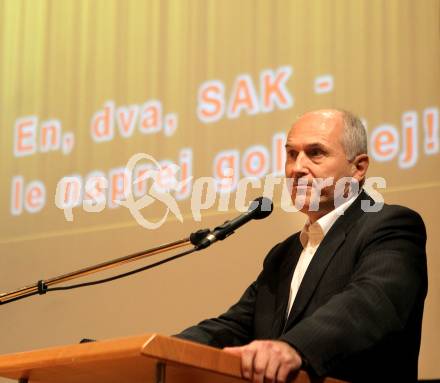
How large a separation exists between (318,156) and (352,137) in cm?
15

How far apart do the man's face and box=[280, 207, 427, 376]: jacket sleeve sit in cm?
32

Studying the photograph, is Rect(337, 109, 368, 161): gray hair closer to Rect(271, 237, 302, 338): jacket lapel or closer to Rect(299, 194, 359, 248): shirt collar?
Rect(299, 194, 359, 248): shirt collar

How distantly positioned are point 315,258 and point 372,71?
1469mm

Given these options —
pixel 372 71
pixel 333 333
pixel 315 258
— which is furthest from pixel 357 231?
pixel 372 71

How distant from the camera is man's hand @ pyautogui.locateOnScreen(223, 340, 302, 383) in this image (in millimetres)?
1980

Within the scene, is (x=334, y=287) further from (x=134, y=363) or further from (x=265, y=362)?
(x=134, y=363)

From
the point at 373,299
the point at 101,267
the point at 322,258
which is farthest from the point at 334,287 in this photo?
the point at 101,267

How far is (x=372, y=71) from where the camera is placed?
3.89m

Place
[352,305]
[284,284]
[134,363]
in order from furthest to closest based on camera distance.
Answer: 1. [284,284]
2. [352,305]
3. [134,363]

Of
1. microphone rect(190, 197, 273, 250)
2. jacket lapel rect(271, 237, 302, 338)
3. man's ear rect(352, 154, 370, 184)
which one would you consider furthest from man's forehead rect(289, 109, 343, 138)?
microphone rect(190, 197, 273, 250)

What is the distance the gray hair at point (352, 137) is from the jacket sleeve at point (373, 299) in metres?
0.41

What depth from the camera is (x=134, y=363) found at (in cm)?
194

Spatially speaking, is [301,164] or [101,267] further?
[301,164]

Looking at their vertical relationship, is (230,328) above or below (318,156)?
below
